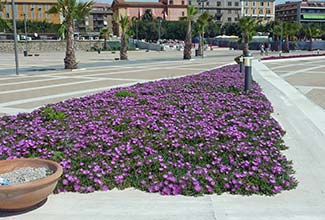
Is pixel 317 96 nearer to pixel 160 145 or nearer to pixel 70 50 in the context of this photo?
pixel 160 145

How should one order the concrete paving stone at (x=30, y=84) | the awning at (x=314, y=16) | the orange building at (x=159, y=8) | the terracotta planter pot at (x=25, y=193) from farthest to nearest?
the awning at (x=314, y=16), the orange building at (x=159, y=8), the concrete paving stone at (x=30, y=84), the terracotta planter pot at (x=25, y=193)

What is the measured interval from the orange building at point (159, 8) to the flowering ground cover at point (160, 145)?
431 ft

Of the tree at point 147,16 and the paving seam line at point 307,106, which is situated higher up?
the tree at point 147,16

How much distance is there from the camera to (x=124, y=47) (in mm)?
38469

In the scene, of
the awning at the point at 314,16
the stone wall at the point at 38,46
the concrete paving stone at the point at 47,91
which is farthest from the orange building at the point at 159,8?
the concrete paving stone at the point at 47,91

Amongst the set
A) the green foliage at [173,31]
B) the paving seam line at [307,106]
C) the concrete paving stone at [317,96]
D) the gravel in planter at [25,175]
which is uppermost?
the green foliage at [173,31]

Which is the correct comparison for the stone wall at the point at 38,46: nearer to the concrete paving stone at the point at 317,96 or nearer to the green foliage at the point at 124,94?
the concrete paving stone at the point at 317,96

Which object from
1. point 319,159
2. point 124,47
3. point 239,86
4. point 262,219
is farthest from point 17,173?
point 124,47

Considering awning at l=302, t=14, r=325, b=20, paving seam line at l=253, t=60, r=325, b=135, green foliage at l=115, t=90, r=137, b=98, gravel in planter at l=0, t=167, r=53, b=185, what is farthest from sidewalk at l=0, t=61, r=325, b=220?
awning at l=302, t=14, r=325, b=20

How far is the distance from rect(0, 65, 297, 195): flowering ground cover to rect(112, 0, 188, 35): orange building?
13148 centimetres

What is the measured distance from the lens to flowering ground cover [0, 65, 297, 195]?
4.81 meters

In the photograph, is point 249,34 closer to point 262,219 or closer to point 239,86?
point 239,86

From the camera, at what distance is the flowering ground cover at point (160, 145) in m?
4.81

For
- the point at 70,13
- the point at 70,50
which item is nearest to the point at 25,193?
the point at 70,13
